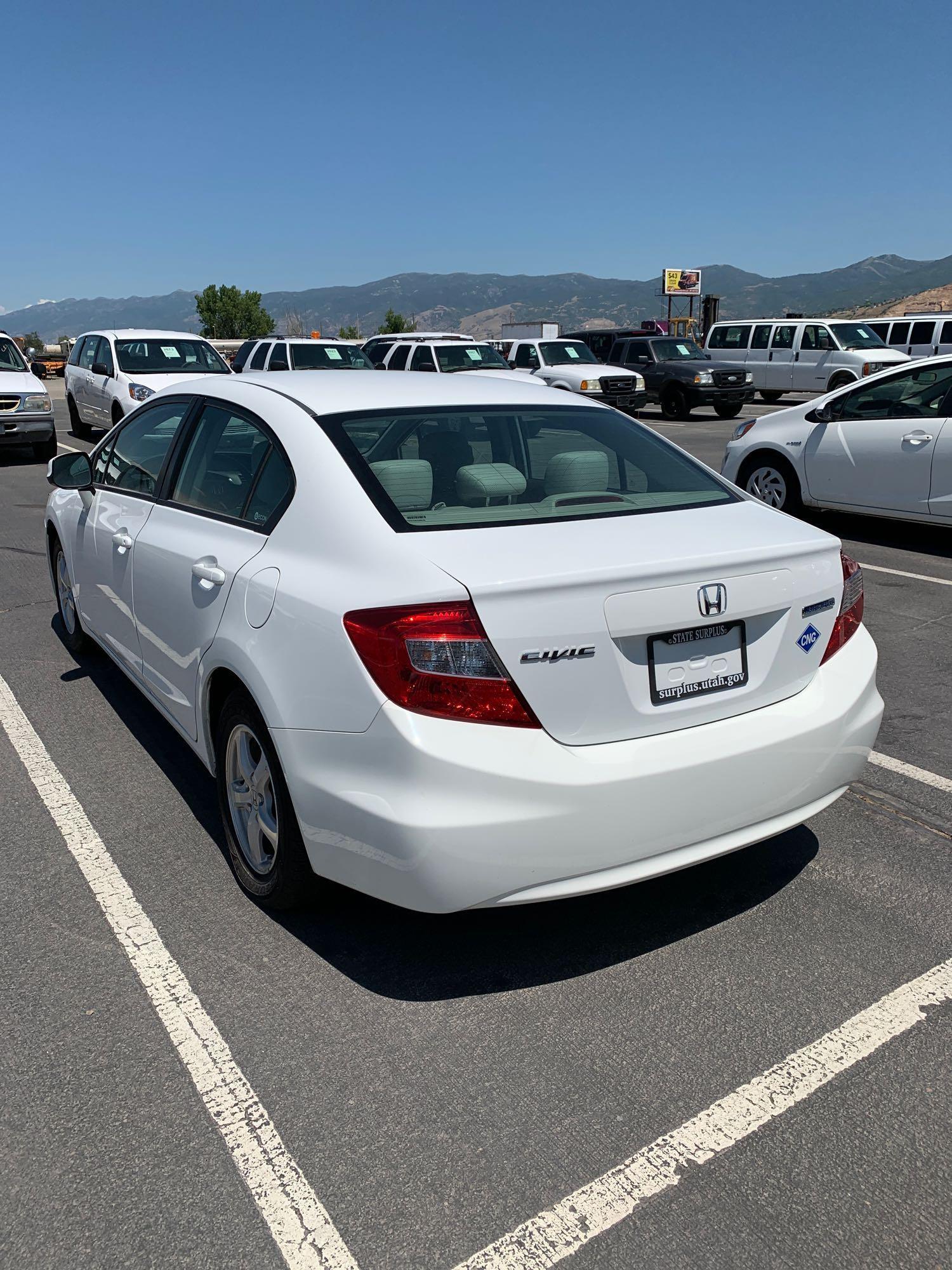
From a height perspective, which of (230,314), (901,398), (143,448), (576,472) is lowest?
(230,314)

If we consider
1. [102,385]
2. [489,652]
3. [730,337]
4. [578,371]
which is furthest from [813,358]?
[489,652]

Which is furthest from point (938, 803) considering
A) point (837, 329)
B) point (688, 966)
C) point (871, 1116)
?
point (837, 329)

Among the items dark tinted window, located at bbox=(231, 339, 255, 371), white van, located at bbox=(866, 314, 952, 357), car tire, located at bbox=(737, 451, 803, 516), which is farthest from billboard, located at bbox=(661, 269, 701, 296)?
car tire, located at bbox=(737, 451, 803, 516)

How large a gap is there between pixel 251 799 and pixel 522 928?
0.95m

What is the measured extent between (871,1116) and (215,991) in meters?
1.72

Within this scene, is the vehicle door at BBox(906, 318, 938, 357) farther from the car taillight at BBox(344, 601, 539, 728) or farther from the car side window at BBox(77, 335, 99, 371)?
the car taillight at BBox(344, 601, 539, 728)

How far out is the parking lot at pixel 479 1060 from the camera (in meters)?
2.13

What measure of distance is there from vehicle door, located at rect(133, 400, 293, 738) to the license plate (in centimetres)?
126

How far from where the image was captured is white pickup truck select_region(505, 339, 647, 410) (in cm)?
2173

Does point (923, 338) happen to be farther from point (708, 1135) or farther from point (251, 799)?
point (708, 1135)

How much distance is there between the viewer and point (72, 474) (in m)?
5.02

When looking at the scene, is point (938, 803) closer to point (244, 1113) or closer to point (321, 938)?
point (321, 938)

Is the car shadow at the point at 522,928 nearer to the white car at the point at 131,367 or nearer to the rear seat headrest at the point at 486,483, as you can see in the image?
the rear seat headrest at the point at 486,483

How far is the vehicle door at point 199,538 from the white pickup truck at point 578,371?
57.1 feet
